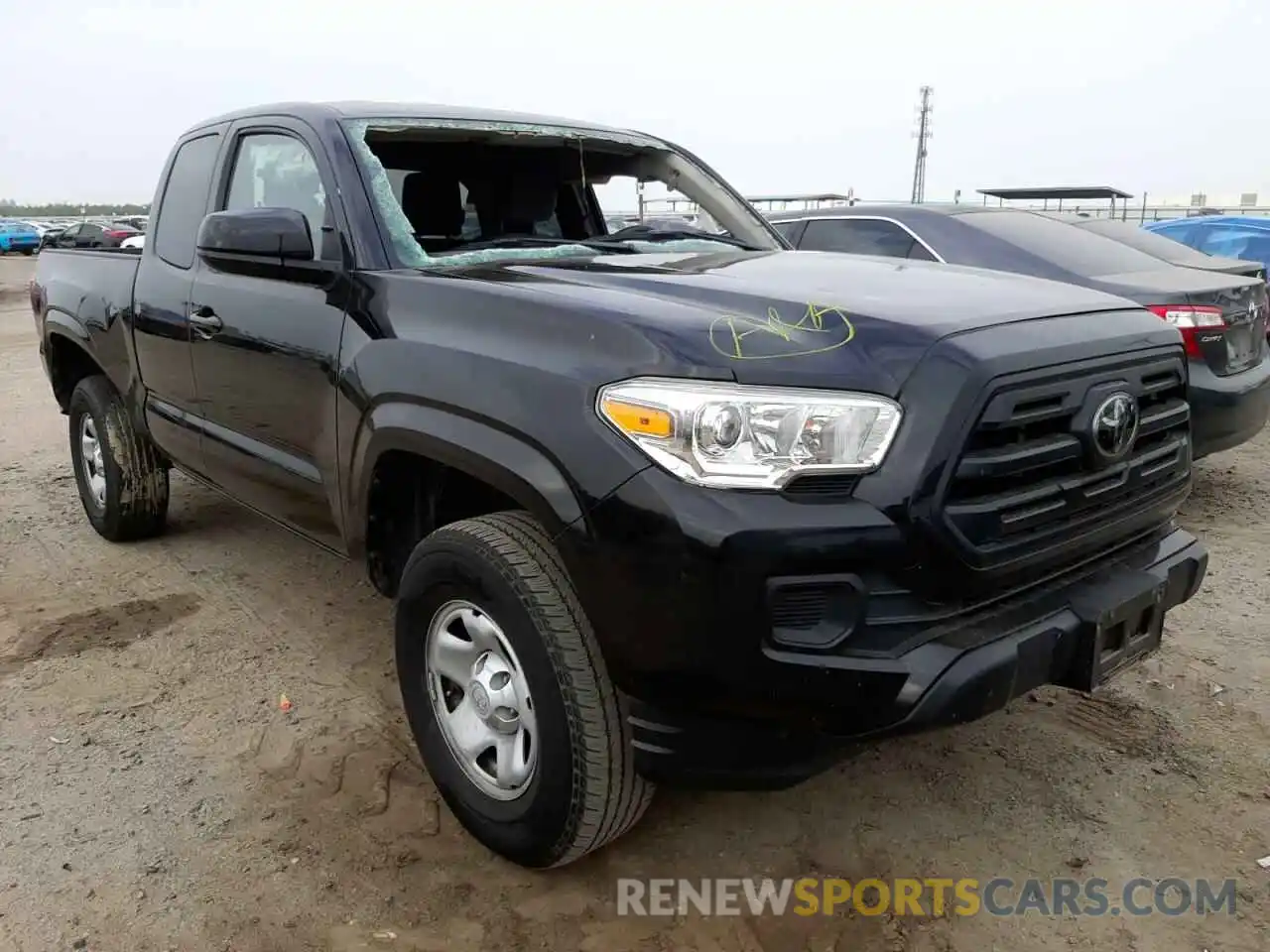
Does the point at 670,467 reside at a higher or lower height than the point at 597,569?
higher

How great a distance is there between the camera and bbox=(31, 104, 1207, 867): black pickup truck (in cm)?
197

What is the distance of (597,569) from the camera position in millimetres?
2068

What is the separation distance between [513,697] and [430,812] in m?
0.64

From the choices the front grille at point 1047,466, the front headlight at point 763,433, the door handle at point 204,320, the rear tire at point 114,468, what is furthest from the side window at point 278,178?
the front grille at point 1047,466

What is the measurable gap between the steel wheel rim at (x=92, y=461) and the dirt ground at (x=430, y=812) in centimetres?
106

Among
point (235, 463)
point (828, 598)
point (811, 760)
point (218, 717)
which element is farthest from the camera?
point (235, 463)

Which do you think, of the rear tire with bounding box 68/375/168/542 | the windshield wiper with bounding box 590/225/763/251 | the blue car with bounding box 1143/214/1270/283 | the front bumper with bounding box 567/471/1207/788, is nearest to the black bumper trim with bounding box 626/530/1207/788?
the front bumper with bounding box 567/471/1207/788

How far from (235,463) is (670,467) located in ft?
7.27

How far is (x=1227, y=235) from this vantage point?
1127 cm

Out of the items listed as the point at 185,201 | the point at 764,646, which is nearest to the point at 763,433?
the point at 764,646

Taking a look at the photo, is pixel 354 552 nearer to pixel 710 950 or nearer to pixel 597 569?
pixel 597 569

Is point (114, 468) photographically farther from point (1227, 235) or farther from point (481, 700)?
point (1227, 235)

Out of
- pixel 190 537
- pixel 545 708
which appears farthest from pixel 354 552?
pixel 190 537

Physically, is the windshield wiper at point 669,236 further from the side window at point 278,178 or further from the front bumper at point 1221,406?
the front bumper at point 1221,406
